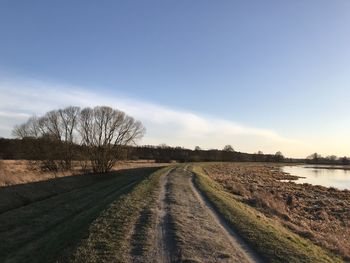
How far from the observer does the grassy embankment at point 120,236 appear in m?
10.7

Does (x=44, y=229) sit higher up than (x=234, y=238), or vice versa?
(x=234, y=238)

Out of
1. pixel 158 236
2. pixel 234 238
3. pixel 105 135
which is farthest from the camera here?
pixel 105 135

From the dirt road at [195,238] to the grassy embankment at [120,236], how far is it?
16.0 inches

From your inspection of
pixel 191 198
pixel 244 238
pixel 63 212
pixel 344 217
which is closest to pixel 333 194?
pixel 344 217

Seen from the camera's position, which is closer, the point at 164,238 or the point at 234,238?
the point at 164,238

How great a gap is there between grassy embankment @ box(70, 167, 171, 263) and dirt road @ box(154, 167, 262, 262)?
41cm

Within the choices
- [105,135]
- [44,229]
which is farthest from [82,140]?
[44,229]

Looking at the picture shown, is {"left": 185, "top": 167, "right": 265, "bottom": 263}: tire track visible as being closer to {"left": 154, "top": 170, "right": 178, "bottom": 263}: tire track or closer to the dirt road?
the dirt road

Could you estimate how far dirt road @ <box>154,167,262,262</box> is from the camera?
36.3ft

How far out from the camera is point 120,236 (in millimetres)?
12883

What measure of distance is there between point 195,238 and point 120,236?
2.39 m

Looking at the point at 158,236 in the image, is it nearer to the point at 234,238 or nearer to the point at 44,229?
the point at 234,238

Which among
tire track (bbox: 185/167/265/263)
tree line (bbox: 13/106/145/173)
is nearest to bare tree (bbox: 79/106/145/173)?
tree line (bbox: 13/106/145/173)

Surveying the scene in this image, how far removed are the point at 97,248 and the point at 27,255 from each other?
337 cm
